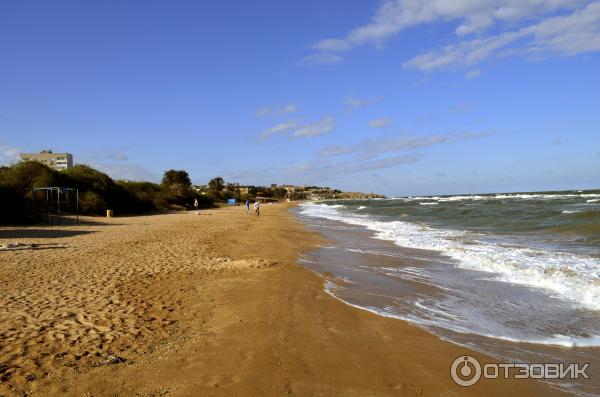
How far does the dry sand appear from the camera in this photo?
12.8 feet

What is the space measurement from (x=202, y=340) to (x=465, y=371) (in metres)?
3.22

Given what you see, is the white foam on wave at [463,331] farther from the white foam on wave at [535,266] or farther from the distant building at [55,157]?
the distant building at [55,157]

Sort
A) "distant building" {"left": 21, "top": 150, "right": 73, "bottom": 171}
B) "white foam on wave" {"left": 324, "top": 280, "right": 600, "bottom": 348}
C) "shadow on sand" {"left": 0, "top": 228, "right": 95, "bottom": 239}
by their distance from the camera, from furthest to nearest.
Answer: "distant building" {"left": 21, "top": 150, "right": 73, "bottom": 171}
"shadow on sand" {"left": 0, "top": 228, "right": 95, "bottom": 239}
"white foam on wave" {"left": 324, "top": 280, "right": 600, "bottom": 348}

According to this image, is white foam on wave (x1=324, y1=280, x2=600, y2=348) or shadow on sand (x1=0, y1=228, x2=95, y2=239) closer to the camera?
white foam on wave (x1=324, y1=280, x2=600, y2=348)

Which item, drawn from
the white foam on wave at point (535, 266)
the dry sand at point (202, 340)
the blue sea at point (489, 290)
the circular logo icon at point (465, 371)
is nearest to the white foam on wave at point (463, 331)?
the blue sea at point (489, 290)

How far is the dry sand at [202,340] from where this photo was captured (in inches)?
154

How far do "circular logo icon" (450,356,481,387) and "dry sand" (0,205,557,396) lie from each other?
0.11 meters

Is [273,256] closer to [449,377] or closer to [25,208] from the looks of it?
[449,377]

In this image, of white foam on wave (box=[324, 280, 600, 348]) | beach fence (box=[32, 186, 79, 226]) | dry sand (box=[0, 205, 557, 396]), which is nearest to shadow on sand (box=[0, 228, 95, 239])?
dry sand (box=[0, 205, 557, 396])

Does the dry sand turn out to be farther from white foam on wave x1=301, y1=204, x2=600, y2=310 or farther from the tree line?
the tree line

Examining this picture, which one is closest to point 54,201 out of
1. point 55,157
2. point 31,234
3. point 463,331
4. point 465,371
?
point 31,234

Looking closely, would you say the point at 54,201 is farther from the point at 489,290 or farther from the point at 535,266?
the point at 535,266

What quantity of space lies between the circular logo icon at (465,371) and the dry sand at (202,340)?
107 mm

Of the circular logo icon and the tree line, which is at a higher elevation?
the tree line
